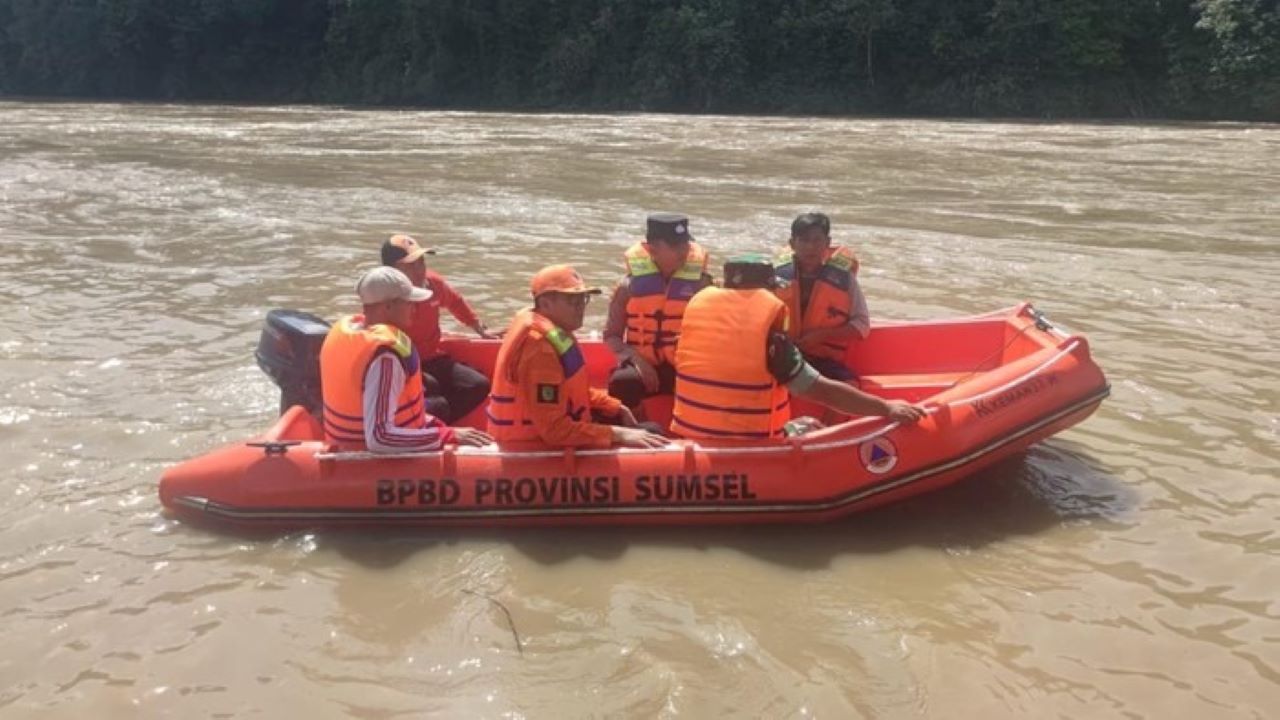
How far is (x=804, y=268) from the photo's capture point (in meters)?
4.68

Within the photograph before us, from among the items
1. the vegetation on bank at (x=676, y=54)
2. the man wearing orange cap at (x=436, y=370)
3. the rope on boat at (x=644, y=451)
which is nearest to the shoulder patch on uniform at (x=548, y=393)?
the rope on boat at (x=644, y=451)

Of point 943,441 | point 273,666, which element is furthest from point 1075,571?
point 273,666

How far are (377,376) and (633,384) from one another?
1.18 metres

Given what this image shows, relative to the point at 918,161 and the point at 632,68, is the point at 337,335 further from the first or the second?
the point at 632,68

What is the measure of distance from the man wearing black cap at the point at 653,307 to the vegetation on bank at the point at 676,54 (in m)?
23.4

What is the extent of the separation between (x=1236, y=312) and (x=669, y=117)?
20991 millimetres

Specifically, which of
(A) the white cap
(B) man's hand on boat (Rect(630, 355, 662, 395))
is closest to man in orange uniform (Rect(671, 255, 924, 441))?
(B) man's hand on boat (Rect(630, 355, 662, 395))

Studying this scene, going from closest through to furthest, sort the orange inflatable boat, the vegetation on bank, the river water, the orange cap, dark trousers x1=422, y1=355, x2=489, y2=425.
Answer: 1. the river water
2. the orange cap
3. the orange inflatable boat
4. dark trousers x1=422, y1=355, x2=489, y2=425
5. the vegetation on bank

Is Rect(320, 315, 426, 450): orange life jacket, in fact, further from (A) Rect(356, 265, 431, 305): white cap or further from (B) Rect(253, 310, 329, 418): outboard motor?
(B) Rect(253, 310, 329, 418): outboard motor

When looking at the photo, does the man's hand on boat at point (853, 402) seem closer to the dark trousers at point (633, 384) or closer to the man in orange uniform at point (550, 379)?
the man in orange uniform at point (550, 379)

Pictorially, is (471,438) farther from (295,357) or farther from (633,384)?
(295,357)

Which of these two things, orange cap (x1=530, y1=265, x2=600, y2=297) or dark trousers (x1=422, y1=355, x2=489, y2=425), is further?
dark trousers (x1=422, y1=355, x2=489, y2=425)

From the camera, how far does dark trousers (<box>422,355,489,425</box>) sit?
4609mm

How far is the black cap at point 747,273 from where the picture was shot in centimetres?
370
